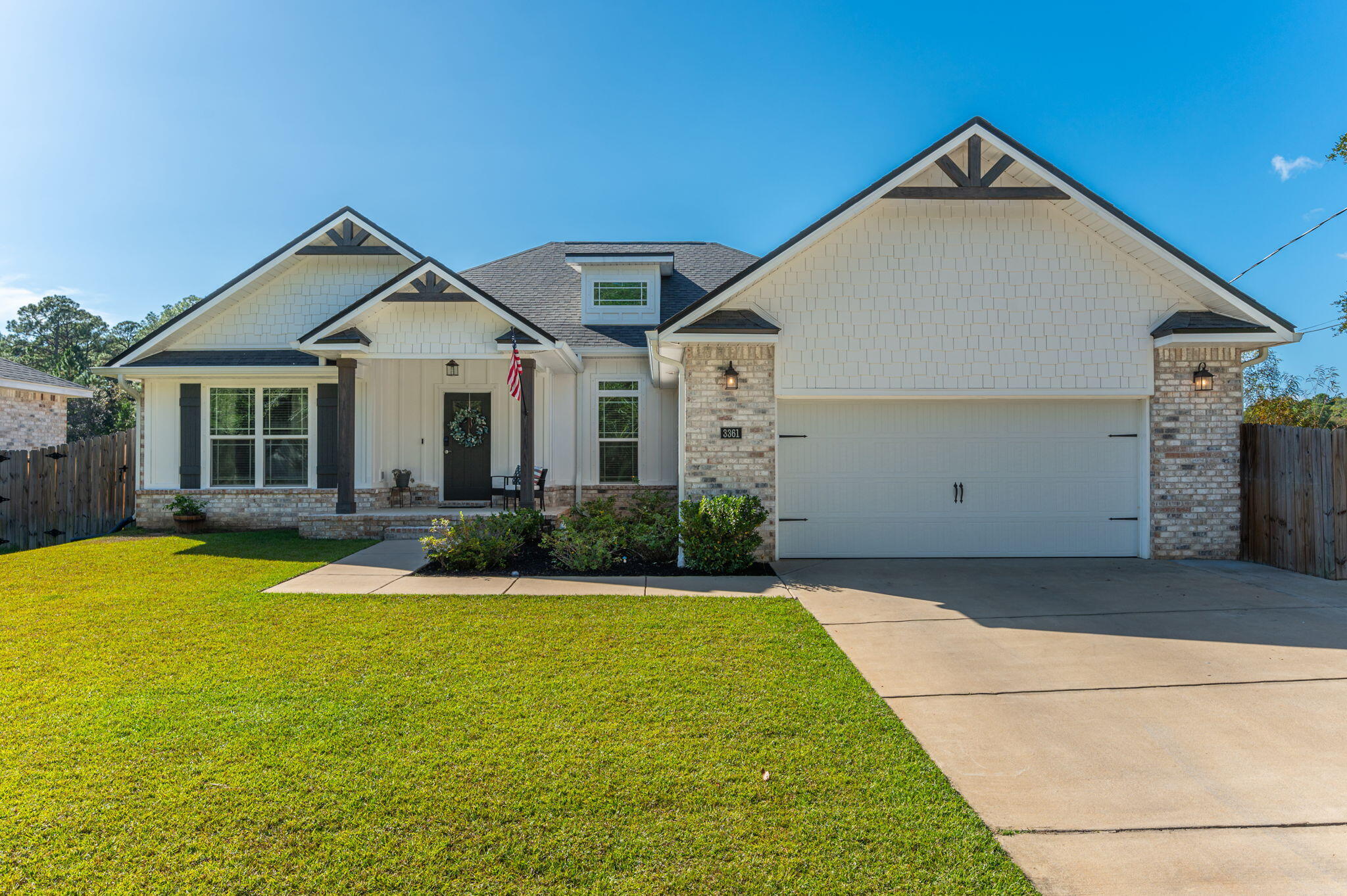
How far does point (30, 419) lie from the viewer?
1549cm

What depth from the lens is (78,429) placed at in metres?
31.0

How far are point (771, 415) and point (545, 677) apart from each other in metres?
5.08

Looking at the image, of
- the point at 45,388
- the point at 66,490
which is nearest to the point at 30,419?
the point at 45,388

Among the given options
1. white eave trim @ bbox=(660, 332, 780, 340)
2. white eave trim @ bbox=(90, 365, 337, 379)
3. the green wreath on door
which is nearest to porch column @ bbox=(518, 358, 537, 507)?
the green wreath on door

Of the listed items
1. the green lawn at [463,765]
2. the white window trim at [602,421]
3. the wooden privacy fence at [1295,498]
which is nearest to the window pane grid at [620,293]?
the white window trim at [602,421]

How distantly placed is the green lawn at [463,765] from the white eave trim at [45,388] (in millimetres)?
13062

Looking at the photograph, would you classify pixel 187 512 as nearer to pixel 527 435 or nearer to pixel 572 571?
pixel 527 435

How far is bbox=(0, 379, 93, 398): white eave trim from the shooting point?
14641 millimetres

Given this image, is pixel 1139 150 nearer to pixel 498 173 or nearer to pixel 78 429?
pixel 498 173

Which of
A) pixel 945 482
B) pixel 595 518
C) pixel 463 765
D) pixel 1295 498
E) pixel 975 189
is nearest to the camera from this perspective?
pixel 463 765

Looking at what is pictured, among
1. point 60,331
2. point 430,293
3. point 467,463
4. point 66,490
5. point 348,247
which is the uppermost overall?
point 60,331

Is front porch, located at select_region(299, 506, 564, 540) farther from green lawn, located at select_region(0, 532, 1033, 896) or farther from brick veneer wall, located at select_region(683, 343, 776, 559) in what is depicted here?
green lawn, located at select_region(0, 532, 1033, 896)

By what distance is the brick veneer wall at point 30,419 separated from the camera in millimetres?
14812

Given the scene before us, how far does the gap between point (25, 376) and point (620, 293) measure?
46.6 feet
